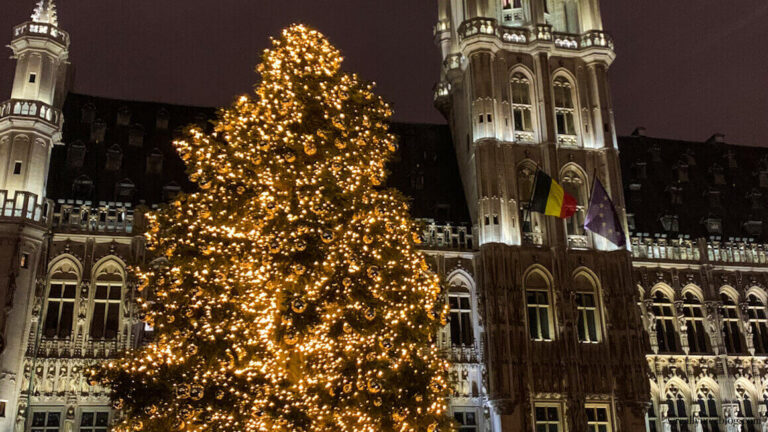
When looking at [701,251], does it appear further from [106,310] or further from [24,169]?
[24,169]

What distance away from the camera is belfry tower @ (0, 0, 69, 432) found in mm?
24641

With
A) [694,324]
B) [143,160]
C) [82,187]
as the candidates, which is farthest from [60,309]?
[694,324]

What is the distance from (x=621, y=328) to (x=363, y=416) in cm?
1595

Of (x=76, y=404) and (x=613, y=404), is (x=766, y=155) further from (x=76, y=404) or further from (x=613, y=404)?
(x=76, y=404)

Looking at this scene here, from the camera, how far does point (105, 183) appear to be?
30.3m

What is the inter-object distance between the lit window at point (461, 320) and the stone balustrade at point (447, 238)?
196 cm

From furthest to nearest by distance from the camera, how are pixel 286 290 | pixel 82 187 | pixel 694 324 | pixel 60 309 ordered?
pixel 694 324 → pixel 82 187 → pixel 60 309 → pixel 286 290

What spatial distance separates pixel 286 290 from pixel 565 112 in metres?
19.9

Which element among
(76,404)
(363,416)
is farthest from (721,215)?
(76,404)

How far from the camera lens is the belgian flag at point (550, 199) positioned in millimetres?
29125

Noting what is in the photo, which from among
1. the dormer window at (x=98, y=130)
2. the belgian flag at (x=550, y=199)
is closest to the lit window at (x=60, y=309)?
the dormer window at (x=98, y=130)


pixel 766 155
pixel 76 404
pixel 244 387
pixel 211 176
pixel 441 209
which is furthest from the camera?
pixel 766 155

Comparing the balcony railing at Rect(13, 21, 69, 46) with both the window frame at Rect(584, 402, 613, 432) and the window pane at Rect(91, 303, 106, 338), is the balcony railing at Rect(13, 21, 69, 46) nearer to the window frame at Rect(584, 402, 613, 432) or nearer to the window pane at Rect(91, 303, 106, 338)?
the window pane at Rect(91, 303, 106, 338)

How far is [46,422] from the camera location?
82.2 ft
